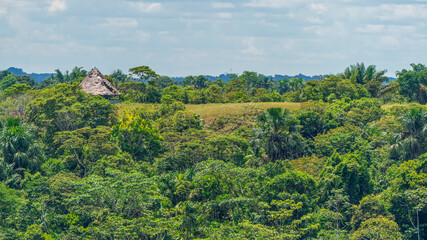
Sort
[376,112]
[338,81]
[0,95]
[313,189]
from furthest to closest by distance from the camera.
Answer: [338,81], [0,95], [376,112], [313,189]

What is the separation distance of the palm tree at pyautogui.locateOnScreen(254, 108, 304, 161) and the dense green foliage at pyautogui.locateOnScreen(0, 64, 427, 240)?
82 millimetres

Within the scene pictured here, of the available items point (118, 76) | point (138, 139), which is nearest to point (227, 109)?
point (138, 139)

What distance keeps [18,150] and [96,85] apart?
939 inches

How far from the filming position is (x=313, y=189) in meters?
27.0

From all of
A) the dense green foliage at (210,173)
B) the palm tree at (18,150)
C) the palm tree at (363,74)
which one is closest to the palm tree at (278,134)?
the dense green foliage at (210,173)

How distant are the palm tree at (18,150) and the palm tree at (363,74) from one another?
3887cm

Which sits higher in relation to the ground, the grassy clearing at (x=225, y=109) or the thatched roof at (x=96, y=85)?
the thatched roof at (x=96, y=85)

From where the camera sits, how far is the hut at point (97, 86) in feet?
177

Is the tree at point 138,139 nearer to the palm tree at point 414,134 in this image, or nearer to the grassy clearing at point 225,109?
the grassy clearing at point 225,109

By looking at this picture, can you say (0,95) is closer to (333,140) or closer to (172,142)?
(172,142)

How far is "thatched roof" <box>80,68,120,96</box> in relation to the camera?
5406 centimetres

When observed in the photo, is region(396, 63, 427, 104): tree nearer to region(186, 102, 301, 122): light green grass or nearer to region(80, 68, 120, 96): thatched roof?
region(186, 102, 301, 122): light green grass

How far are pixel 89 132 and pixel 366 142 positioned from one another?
2138cm

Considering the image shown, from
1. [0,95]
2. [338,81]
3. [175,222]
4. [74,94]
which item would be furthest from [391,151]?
[0,95]
